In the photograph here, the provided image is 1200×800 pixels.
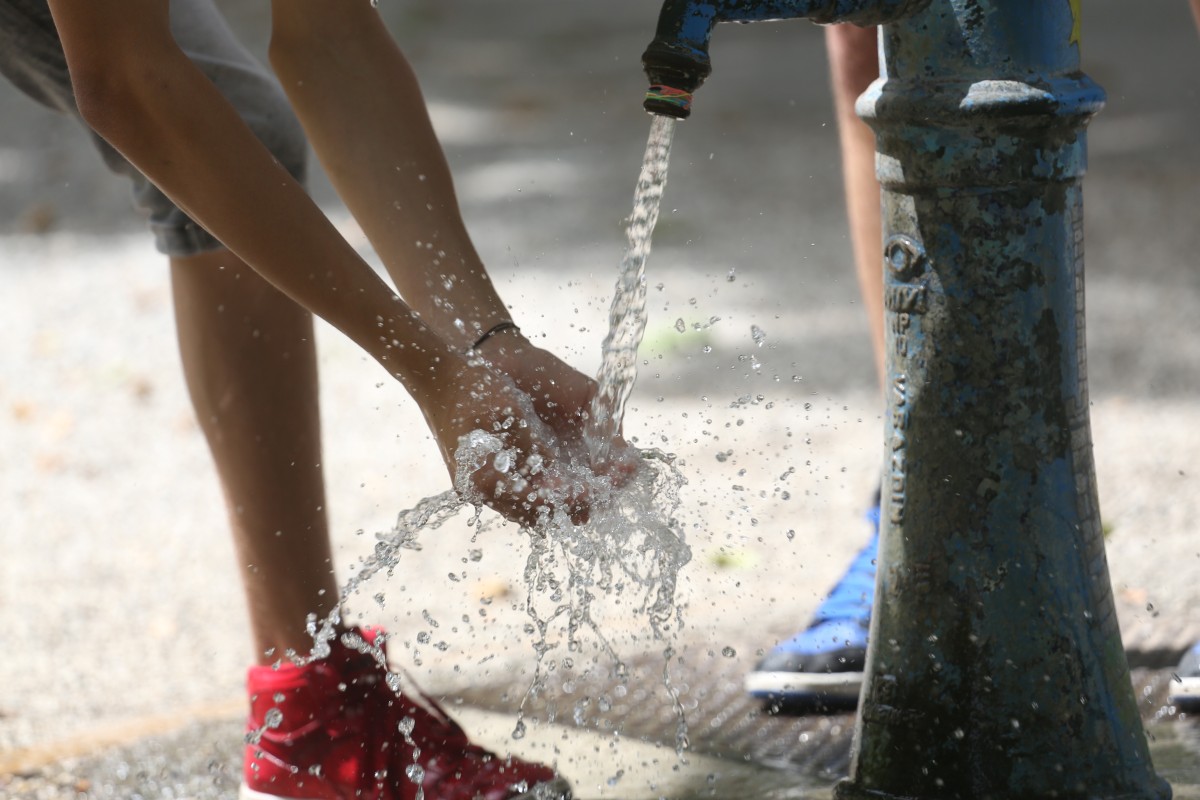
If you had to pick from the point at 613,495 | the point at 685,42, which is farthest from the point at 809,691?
the point at 685,42

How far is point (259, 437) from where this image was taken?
1733 millimetres

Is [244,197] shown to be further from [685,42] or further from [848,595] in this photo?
[848,595]

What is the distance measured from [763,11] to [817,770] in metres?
0.86

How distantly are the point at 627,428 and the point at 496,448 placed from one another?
224cm

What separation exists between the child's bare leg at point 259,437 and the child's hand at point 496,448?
0.45m

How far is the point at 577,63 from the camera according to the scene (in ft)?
27.5

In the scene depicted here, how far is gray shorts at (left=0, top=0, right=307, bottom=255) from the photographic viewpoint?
1.63 meters

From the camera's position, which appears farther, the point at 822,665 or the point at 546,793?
the point at 822,665

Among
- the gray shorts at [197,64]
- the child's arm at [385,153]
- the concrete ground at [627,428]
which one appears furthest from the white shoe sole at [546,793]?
the gray shorts at [197,64]

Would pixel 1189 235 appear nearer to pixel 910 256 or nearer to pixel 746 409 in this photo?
pixel 746 409

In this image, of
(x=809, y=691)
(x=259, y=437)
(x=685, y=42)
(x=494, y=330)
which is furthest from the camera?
(x=809, y=691)

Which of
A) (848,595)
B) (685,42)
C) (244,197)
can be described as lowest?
(848,595)

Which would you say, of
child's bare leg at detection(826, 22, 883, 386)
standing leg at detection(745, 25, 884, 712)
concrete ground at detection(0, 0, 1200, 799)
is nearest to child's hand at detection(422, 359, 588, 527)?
concrete ground at detection(0, 0, 1200, 799)

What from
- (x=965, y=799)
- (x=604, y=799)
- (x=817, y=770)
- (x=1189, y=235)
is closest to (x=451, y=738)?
(x=604, y=799)
